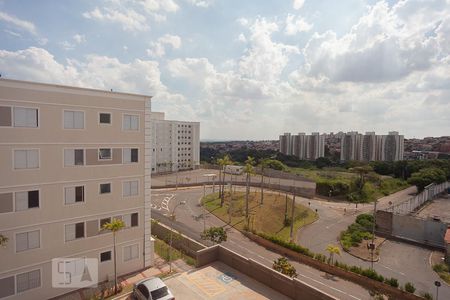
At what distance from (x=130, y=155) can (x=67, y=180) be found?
18.4 feet

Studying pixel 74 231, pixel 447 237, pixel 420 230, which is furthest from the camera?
pixel 420 230

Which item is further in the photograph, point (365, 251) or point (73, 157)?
point (365, 251)

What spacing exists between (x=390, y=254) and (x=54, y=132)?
146 feet

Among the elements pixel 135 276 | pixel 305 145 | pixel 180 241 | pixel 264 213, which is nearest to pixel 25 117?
pixel 135 276

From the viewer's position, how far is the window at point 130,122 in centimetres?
2582

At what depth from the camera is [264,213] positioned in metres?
54.9

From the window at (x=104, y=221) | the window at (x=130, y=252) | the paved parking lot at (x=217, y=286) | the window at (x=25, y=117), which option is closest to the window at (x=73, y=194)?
the window at (x=104, y=221)

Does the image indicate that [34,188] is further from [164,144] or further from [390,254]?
[164,144]

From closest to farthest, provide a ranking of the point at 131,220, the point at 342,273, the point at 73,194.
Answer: the point at 73,194
the point at 131,220
the point at 342,273

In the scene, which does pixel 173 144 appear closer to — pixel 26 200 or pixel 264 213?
pixel 264 213

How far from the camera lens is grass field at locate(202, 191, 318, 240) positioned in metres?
49.1

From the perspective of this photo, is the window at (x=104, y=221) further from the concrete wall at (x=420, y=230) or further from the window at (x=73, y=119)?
the concrete wall at (x=420, y=230)

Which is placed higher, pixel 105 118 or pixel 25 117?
pixel 105 118

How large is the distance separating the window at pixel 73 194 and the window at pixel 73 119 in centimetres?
501
